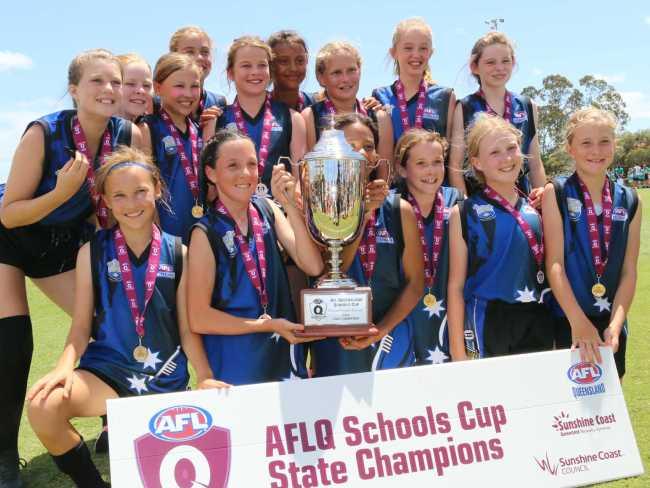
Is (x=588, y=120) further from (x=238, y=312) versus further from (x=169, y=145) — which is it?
(x=169, y=145)

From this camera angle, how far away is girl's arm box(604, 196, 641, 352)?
3102mm

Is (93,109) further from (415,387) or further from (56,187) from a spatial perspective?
(415,387)

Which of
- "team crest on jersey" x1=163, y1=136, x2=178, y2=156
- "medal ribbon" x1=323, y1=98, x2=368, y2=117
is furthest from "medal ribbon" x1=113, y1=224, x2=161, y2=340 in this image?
"medal ribbon" x1=323, y1=98, x2=368, y2=117

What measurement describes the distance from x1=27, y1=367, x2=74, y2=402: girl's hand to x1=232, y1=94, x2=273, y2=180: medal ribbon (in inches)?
61.4

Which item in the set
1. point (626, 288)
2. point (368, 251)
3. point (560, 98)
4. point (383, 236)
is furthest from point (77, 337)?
point (560, 98)

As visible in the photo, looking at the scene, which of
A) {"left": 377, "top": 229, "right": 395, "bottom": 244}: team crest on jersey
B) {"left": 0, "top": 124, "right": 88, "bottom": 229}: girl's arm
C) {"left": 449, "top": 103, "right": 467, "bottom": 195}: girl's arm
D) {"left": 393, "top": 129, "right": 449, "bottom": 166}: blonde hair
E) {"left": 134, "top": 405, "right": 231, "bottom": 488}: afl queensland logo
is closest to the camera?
{"left": 134, "top": 405, "right": 231, "bottom": 488}: afl queensland logo

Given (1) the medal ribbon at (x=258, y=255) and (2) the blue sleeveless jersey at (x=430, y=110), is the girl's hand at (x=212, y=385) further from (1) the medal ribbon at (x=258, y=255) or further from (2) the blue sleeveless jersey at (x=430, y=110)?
(2) the blue sleeveless jersey at (x=430, y=110)

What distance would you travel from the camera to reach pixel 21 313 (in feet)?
10.9

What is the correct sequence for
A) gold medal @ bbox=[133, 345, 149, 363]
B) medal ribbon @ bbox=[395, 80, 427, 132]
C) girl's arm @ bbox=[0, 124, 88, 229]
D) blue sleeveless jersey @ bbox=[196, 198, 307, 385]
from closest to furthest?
gold medal @ bbox=[133, 345, 149, 363]
blue sleeveless jersey @ bbox=[196, 198, 307, 385]
girl's arm @ bbox=[0, 124, 88, 229]
medal ribbon @ bbox=[395, 80, 427, 132]

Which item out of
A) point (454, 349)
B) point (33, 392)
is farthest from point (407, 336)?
point (33, 392)

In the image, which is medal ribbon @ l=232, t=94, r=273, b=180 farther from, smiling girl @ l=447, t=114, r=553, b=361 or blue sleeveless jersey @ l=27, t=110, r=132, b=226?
smiling girl @ l=447, t=114, r=553, b=361

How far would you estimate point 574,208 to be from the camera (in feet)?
10.7

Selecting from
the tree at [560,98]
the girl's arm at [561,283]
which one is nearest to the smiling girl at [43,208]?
the girl's arm at [561,283]

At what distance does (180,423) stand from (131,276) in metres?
0.78
